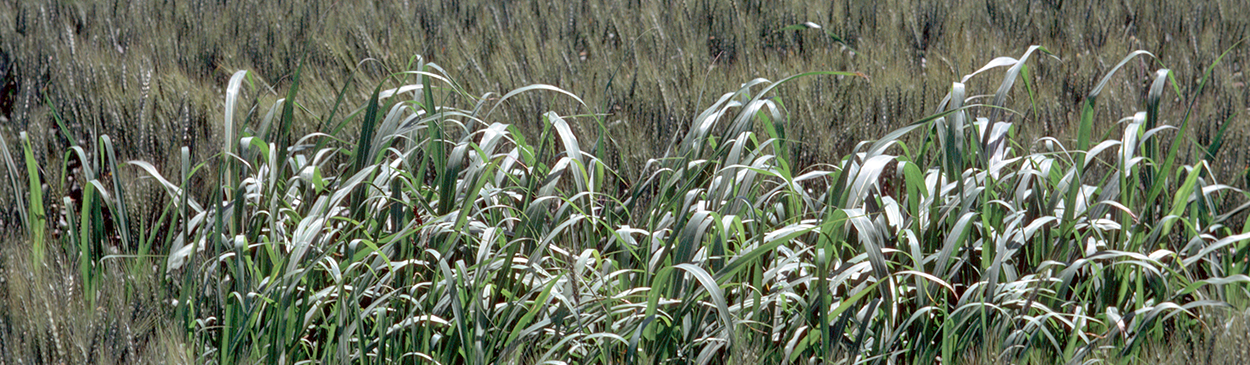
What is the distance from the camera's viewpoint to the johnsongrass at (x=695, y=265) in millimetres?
1379

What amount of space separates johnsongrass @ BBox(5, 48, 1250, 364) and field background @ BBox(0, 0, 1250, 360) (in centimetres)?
19

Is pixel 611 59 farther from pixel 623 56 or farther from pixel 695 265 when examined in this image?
pixel 695 265

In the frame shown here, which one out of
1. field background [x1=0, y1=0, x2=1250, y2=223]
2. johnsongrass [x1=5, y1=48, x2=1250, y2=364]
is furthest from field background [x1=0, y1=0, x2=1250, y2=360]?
johnsongrass [x1=5, y1=48, x2=1250, y2=364]

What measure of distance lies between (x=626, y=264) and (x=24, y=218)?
4.09ft

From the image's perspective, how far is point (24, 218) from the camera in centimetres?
162

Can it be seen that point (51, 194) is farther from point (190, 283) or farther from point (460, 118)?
point (460, 118)

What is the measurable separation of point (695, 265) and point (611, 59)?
1525 mm

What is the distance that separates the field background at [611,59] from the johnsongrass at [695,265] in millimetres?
A: 195

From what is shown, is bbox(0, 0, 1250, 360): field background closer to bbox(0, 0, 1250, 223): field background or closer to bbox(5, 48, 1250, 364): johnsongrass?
bbox(0, 0, 1250, 223): field background

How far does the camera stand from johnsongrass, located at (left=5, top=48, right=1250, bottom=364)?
1.38m

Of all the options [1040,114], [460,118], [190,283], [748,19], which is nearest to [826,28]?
[748,19]

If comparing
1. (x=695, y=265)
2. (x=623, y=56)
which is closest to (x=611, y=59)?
(x=623, y=56)

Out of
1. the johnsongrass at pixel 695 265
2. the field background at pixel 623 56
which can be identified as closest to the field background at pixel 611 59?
the field background at pixel 623 56

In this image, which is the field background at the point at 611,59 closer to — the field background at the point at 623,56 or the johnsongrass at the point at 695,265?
the field background at the point at 623,56
